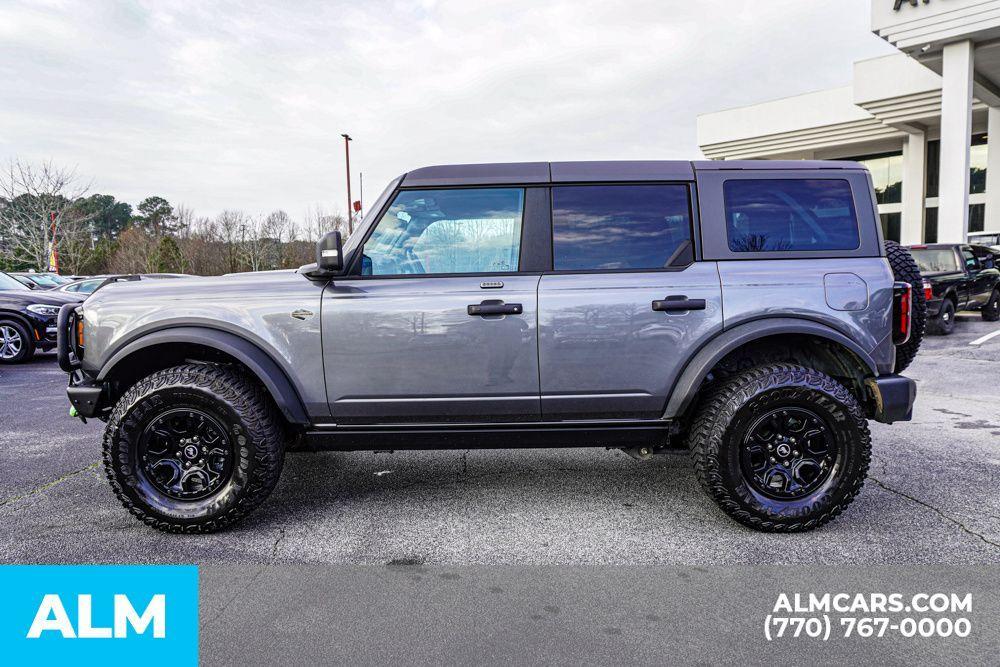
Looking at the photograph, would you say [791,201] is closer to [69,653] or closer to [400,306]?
[400,306]

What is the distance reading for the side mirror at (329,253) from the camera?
11.8 feet

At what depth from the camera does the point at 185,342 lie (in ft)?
12.2

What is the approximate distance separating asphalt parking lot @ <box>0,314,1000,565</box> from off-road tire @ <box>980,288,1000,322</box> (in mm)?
10426

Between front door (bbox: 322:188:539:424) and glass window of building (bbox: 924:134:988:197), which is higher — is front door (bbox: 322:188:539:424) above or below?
below

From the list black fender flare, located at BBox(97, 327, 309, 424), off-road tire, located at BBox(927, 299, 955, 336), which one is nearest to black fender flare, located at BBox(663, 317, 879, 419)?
black fender flare, located at BBox(97, 327, 309, 424)

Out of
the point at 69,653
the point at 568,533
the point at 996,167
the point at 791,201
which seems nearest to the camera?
the point at 69,653

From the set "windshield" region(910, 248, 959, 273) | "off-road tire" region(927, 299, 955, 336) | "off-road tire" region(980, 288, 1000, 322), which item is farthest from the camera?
"off-road tire" region(980, 288, 1000, 322)

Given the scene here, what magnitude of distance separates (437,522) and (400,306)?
124 centimetres

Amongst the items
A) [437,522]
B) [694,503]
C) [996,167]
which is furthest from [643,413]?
[996,167]

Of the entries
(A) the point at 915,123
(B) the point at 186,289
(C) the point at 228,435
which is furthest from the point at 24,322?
(A) the point at 915,123

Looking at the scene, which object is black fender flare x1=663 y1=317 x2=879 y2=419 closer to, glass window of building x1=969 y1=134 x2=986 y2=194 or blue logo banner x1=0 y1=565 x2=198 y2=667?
blue logo banner x1=0 y1=565 x2=198 y2=667

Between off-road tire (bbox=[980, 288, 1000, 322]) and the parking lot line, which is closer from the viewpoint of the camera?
the parking lot line

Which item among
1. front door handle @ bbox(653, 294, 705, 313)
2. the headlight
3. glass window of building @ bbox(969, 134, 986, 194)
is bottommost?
the headlight

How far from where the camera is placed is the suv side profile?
3.62 m
